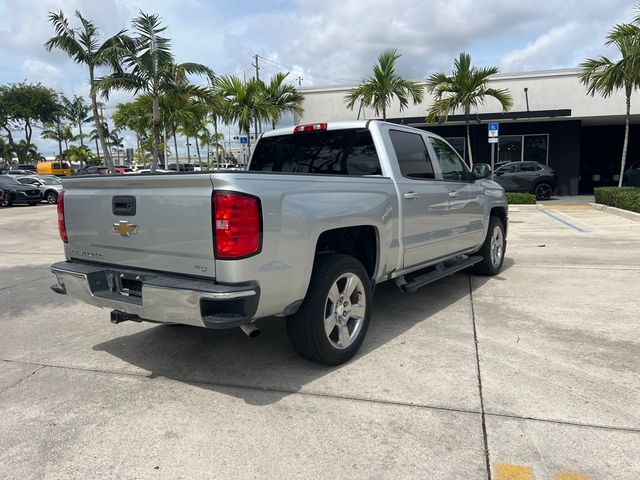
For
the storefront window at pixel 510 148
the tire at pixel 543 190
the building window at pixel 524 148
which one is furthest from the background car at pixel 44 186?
the tire at pixel 543 190

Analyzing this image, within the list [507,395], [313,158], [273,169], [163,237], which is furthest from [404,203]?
[163,237]

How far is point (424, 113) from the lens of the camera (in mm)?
22844

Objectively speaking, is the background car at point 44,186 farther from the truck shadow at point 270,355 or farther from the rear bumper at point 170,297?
the rear bumper at point 170,297

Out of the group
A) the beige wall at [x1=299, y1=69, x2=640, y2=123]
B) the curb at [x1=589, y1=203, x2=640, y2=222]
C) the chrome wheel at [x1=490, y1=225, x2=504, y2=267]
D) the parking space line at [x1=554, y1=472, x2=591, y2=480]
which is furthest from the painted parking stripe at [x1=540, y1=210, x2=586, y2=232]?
the parking space line at [x1=554, y1=472, x2=591, y2=480]

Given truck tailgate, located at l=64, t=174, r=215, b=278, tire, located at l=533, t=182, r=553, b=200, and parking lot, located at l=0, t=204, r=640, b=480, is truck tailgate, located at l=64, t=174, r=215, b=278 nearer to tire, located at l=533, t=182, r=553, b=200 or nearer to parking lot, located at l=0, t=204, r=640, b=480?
parking lot, located at l=0, t=204, r=640, b=480

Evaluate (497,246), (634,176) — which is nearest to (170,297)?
(497,246)

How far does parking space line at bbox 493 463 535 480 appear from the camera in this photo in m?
2.52

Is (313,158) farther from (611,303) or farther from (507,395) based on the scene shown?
(611,303)

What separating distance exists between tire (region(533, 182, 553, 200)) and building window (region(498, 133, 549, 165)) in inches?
101

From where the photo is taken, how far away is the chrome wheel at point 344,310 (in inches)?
150

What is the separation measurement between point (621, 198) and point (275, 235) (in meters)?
14.8

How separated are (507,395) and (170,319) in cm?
232

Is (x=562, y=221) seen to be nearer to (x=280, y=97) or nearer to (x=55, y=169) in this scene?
(x=280, y=97)

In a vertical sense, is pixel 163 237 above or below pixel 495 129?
below
